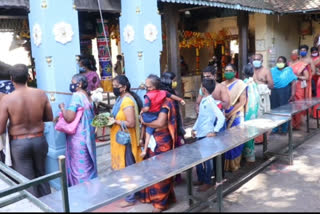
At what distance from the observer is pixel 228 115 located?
519 centimetres

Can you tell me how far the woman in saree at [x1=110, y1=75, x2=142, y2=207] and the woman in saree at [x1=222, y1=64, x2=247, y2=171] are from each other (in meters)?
1.64

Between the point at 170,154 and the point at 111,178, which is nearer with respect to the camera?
the point at 111,178

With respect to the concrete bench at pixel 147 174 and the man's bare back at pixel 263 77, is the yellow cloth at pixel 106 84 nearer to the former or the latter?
the man's bare back at pixel 263 77

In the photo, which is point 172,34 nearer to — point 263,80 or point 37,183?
point 263,80

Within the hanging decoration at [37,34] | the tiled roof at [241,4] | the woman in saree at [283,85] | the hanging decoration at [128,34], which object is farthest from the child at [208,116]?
the woman in saree at [283,85]

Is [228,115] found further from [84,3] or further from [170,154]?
[84,3]

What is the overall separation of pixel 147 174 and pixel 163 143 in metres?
1.02

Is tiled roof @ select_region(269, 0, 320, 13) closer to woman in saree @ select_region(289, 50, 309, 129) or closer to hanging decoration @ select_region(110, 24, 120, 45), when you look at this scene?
woman in saree @ select_region(289, 50, 309, 129)

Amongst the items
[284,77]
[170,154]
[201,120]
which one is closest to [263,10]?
[284,77]

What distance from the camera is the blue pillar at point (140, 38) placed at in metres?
5.30

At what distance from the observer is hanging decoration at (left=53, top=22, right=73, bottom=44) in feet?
14.3

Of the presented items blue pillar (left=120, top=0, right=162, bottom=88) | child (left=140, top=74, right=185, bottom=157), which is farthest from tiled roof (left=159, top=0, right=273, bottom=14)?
child (left=140, top=74, right=185, bottom=157)

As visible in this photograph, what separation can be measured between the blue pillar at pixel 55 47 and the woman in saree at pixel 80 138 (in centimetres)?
42

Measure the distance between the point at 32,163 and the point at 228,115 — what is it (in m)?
2.90
